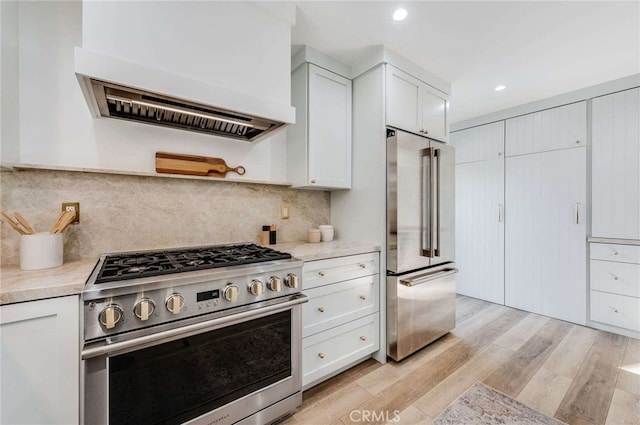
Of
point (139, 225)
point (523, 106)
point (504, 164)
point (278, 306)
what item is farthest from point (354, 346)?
point (523, 106)

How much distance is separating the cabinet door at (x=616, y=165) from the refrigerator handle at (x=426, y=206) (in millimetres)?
1869

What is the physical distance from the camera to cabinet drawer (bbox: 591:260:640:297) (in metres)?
2.43

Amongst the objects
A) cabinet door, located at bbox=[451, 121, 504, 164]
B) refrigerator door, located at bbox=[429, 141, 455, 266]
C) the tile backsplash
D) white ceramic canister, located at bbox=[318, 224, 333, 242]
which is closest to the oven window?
the tile backsplash

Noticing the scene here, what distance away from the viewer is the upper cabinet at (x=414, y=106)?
2.08 m

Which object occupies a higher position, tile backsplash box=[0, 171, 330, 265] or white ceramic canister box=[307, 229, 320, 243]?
tile backsplash box=[0, 171, 330, 265]

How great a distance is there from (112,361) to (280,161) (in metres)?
1.63

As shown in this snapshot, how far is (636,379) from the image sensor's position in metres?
1.84

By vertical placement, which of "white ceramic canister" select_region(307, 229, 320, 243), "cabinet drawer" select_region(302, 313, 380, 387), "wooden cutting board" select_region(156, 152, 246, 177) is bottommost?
"cabinet drawer" select_region(302, 313, 380, 387)

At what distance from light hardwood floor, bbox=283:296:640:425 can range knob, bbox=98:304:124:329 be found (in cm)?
111

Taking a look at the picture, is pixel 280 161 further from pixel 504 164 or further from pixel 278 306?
pixel 504 164

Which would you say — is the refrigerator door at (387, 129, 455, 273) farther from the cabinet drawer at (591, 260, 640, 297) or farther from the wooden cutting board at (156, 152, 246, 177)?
the cabinet drawer at (591, 260, 640, 297)

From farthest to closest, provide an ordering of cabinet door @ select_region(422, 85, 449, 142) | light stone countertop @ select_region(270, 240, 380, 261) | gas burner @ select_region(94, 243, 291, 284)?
cabinet door @ select_region(422, 85, 449, 142) → light stone countertop @ select_region(270, 240, 380, 261) → gas burner @ select_region(94, 243, 291, 284)

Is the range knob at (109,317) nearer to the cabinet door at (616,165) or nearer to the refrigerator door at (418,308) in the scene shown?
the refrigerator door at (418,308)

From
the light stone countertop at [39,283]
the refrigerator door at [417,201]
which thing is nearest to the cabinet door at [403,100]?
the refrigerator door at [417,201]
